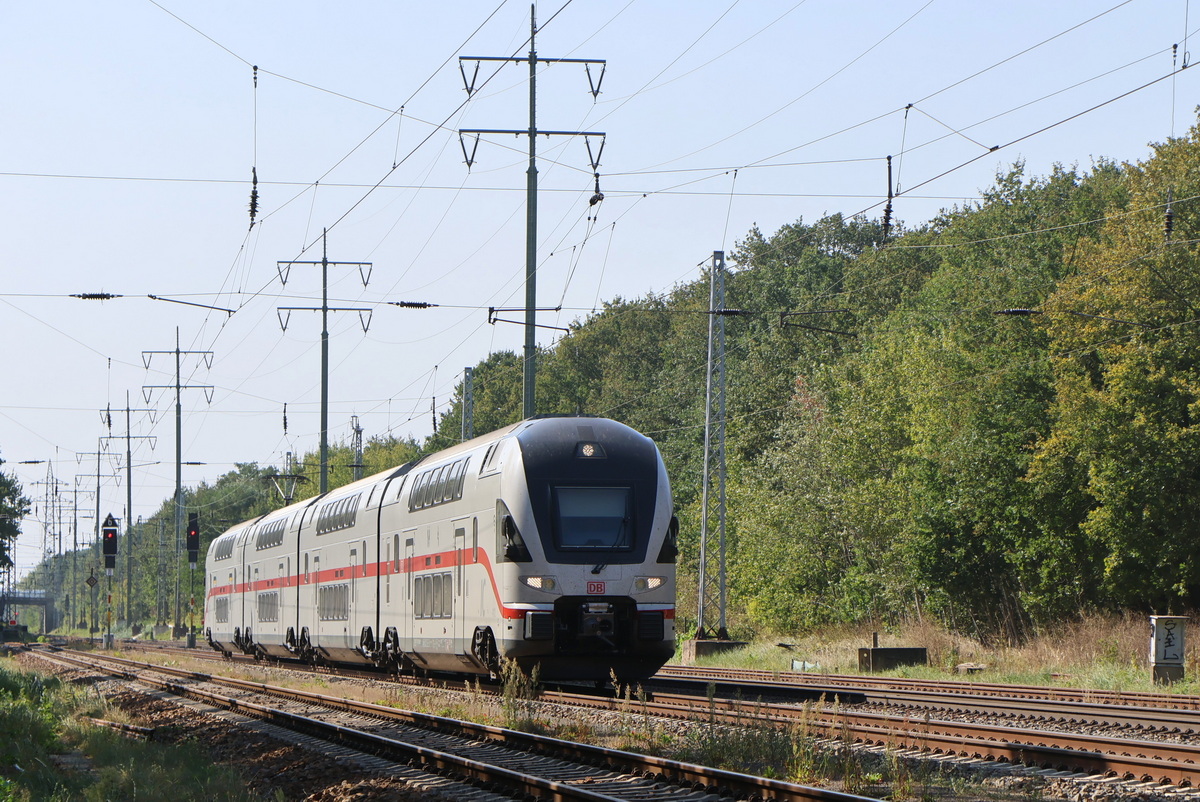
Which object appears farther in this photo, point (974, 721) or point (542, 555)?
point (542, 555)

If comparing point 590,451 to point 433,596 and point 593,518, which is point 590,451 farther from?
point 433,596

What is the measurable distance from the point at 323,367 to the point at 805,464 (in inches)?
678

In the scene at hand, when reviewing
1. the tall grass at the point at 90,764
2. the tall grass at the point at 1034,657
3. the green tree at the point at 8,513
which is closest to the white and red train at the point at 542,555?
the tall grass at the point at 90,764

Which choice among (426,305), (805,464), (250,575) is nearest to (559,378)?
(805,464)

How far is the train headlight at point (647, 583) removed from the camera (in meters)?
20.0

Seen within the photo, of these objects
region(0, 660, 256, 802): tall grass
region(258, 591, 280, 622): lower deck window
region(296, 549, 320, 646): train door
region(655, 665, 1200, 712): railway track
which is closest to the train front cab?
region(655, 665, 1200, 712): railway track

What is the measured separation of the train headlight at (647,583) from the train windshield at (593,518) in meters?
0.50

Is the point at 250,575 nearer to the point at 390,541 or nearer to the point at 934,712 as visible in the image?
the point at 390,541

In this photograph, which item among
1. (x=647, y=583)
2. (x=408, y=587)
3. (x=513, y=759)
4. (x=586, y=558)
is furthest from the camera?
(x=408, y=587)

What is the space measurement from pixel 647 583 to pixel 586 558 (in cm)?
98

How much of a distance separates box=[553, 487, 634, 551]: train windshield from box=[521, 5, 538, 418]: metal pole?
22.4ft

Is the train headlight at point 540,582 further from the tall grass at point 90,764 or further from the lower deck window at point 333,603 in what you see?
the lower deck window at point 333,603

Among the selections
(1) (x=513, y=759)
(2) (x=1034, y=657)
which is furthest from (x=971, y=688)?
(1) (x=513, y=759)

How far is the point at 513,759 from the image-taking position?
562 inches
